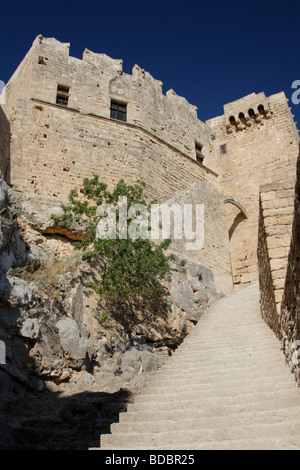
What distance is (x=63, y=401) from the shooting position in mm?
6750

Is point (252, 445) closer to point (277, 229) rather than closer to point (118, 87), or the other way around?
point (277, 229)

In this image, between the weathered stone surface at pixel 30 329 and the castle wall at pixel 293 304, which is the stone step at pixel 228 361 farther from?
the weathered stone surface at pixel 30 329

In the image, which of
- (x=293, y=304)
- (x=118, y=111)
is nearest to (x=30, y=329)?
(x=293, y=304)

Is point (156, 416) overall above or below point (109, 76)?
below

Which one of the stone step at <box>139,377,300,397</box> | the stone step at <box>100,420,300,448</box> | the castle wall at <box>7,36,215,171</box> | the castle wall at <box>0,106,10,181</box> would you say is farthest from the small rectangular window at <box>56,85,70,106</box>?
the stone step at <box>100,420,300,448</box>

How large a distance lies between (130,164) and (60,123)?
3017 millimetres

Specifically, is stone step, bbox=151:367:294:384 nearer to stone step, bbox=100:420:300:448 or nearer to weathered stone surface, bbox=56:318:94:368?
stone step, bbox=100:420:300:448

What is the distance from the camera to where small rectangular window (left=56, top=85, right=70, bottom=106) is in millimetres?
15227

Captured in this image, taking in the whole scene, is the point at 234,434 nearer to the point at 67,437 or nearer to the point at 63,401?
the point at 67,437

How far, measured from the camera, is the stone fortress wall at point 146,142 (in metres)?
13.9

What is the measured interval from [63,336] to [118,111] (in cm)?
1104

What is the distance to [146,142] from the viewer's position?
54.0ft

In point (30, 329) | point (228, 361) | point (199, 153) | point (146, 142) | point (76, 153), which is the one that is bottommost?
point (228, 361)
